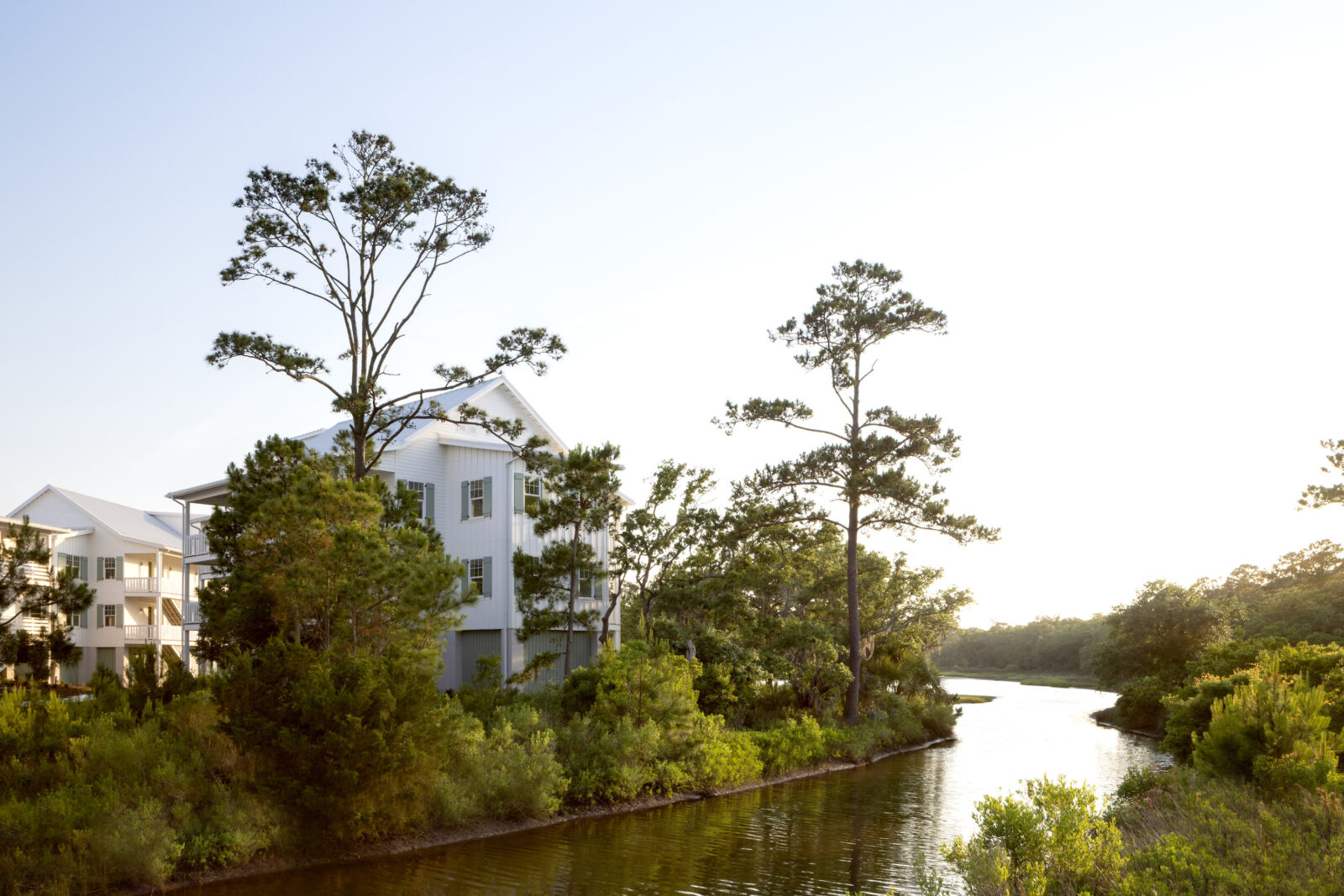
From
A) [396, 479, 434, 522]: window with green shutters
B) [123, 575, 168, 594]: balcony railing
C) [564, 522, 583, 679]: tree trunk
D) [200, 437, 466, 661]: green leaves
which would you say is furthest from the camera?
[123, 575, 168, 594]: balcony railing

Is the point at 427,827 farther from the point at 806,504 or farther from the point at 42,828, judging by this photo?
the point at 806,504

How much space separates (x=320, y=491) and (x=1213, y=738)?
49.7 ft

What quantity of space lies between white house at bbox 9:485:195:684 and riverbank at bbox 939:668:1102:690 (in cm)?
6609

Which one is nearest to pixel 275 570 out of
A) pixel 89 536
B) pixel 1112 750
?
pixel 1112 750

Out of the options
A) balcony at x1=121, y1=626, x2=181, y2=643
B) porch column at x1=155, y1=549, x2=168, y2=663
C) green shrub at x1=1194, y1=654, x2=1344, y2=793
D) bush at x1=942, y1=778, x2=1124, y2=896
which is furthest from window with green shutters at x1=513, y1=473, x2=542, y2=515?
balcony at x1=121, y1=626, x2=181, y2=643

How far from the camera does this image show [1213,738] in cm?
1559

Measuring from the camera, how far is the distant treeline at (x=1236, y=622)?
45.0m

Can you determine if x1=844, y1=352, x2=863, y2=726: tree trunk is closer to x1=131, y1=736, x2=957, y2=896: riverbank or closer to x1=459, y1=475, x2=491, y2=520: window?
x1=131, y1=736, x2=957, y2=896: riverbank

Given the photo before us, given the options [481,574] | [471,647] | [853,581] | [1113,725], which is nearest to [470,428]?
[481,574]

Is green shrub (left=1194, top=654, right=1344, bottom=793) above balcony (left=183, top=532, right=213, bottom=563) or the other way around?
the other way around

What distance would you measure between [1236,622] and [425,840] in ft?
148

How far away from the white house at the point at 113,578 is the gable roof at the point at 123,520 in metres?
0.07

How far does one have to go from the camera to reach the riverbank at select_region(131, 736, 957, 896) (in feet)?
46.1

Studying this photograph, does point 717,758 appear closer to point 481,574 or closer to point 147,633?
point 481,574
